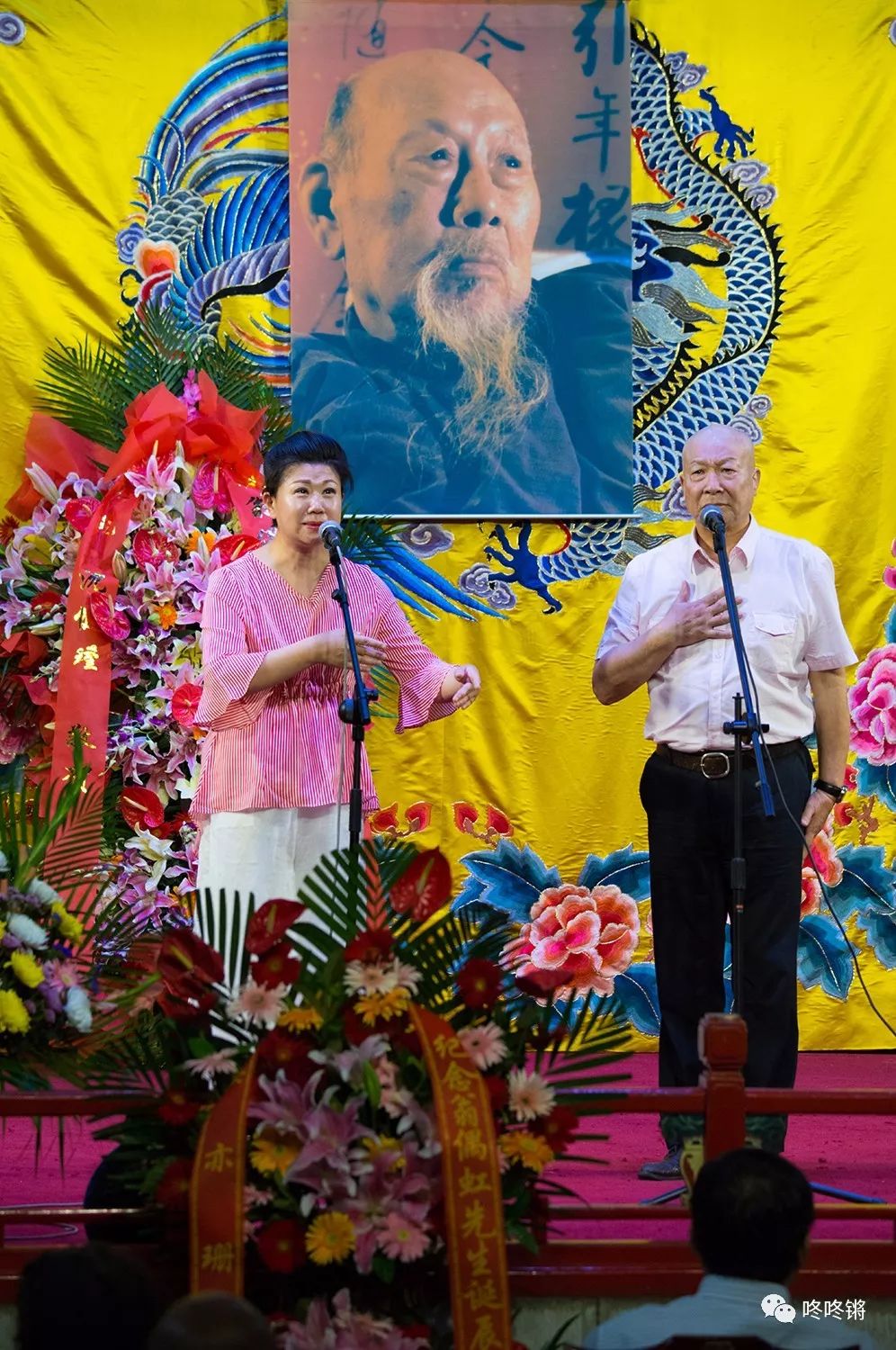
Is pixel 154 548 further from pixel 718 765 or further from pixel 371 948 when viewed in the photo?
pixel 371 948

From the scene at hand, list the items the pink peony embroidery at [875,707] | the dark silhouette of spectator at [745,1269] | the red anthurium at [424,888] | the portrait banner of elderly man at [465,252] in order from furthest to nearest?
the pink peony embroidery at [875,707] < the portrait banner of elderly man at [465,252] < the red anthurium at [424,888] < the dark silhouette of spectator at [745,1269]

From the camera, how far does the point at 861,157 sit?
4.85 m

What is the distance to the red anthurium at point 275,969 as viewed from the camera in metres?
2.15

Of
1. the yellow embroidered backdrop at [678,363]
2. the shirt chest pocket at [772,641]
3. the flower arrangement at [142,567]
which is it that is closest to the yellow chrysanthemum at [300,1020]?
the shirt chest pocket at [772,641]

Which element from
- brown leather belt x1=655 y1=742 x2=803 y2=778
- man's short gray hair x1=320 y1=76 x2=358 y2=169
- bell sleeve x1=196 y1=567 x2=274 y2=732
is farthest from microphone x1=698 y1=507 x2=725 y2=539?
man's short gray hair x1=320 y1=76 x2=358 y2=169

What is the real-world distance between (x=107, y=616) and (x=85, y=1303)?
2.43 meters

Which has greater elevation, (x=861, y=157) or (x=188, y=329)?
(x=861, y=157)

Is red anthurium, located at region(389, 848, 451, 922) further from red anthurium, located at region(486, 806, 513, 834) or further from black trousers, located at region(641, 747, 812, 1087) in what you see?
red anthurium, located at region(486, 806, 513, 834)

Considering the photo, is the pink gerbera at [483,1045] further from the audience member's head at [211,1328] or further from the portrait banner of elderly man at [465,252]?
the portrait banner of elderly man at [465,252]

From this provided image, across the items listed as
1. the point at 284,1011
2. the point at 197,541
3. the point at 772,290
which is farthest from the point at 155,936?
the point at 772,290

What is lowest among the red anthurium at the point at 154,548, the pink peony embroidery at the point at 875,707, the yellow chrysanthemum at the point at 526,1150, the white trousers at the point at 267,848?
the yellow chrysanthemum at the point at 526,1150

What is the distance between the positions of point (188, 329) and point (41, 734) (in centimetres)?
121

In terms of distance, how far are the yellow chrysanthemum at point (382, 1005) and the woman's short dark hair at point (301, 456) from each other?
1389 mm

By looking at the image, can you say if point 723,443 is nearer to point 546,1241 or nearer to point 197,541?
point 197,541
